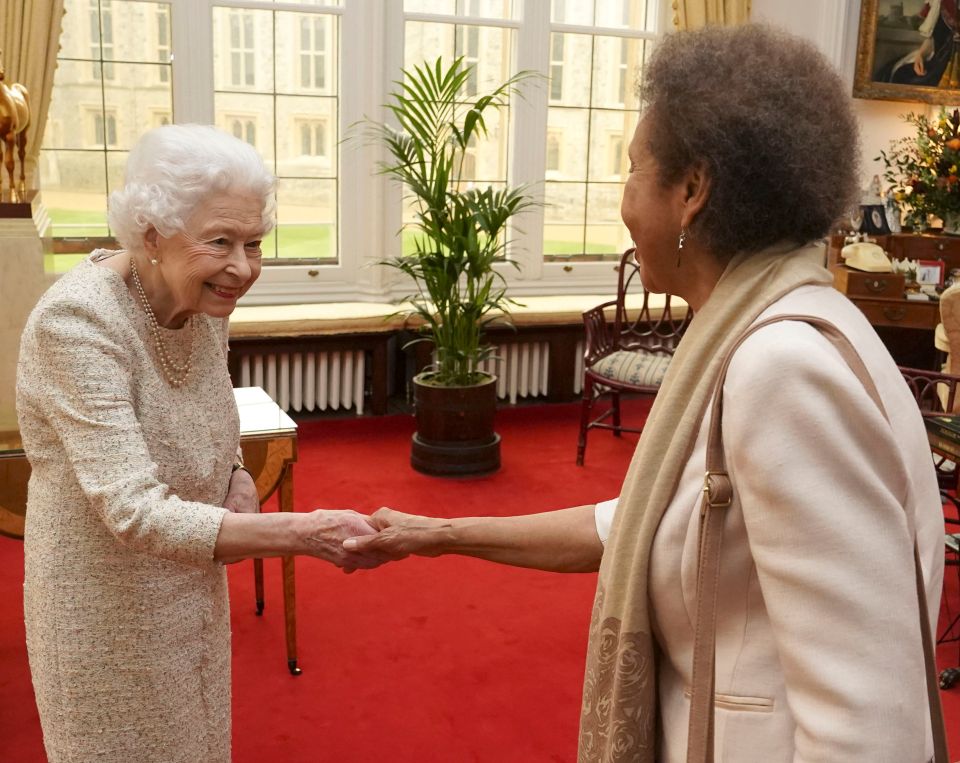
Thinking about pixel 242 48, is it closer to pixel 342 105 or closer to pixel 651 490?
pixel 342 105

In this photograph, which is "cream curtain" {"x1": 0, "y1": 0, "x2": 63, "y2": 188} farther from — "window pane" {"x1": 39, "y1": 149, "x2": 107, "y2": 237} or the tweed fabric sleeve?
the tweed fabric sleeve

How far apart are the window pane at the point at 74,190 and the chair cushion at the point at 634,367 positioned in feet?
10.7

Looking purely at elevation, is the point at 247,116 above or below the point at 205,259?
above

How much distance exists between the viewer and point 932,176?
275 inches

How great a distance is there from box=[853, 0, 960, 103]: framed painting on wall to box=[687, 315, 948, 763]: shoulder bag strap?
284 inches

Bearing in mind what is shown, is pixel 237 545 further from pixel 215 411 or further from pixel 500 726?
pixel 500 726

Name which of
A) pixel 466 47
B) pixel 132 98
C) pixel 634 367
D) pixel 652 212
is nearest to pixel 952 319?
pixel 634 367

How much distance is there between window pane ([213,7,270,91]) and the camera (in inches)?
253

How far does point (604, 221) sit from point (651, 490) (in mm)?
6522

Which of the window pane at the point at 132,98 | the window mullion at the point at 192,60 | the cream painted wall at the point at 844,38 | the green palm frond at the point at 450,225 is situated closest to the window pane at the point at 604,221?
the cream painted wall at the point at 844,38

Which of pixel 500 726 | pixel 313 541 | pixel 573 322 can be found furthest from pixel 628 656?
pixel 573 322

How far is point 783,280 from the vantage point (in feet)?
3.99

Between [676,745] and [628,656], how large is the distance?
13cm

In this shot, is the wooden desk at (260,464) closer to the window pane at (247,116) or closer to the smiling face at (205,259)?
the smiling face at (205,259)
